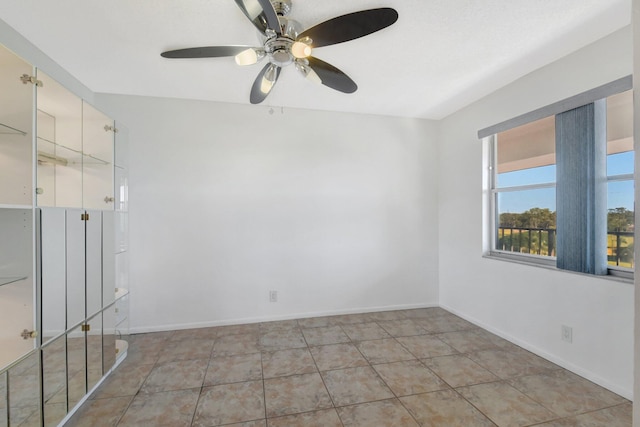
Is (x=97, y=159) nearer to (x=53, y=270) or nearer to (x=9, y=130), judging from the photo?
(x=9, y=130)

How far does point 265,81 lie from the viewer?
6.61ft

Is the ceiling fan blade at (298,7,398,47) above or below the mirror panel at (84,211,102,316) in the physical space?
above

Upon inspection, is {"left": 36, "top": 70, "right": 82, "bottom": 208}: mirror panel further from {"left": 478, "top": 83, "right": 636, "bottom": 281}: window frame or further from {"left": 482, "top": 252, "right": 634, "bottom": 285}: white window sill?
{"left": 482, "top": 252, "right": 634, "bottom": 285}: white window sill

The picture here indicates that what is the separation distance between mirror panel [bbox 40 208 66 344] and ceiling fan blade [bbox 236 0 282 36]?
5.18 ft

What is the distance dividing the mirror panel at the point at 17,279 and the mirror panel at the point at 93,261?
47cm

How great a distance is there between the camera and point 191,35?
192 cm

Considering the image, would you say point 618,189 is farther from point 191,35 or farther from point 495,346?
point 191,35

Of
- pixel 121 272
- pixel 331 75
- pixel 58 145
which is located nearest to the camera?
pixel 58 145

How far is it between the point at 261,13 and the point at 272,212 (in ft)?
6.83

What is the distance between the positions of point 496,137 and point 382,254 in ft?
6.25

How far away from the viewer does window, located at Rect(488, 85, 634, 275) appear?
196cm

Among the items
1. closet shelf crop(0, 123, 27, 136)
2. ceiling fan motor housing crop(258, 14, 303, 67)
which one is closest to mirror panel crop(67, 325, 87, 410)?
closet shelf crop(0, 123, 27, 136)

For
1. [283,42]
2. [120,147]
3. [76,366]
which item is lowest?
[76,366]

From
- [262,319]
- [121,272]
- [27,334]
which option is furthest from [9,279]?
[262,319]
